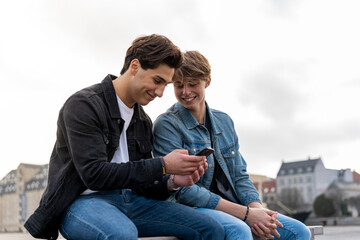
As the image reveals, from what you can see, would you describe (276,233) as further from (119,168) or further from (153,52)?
(153,52)

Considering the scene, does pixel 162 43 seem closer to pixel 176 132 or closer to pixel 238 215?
pixel 176 132

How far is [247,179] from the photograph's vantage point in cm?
305

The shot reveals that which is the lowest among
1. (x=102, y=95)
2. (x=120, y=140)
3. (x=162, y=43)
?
(x=120, y=140)

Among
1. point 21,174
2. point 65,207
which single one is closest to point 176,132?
point 65,207

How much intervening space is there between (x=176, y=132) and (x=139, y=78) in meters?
0.57

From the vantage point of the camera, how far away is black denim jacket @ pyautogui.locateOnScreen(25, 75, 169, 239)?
6.75 feet

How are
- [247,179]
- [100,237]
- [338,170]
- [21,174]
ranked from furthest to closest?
[21,174] < [338,170] < [247,179] < [100,237]

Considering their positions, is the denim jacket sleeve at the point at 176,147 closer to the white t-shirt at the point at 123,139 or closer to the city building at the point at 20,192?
the white t-shirt at the point at 123,139

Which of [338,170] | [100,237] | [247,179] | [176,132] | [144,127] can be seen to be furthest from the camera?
[338,170]

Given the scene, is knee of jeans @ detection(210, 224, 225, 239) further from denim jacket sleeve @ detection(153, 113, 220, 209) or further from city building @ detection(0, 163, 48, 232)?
city building @ detection(0, 163, 48, 232)

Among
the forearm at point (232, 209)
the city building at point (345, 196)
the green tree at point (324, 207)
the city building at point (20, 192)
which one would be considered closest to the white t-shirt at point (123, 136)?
the forearm at point (232, 209)

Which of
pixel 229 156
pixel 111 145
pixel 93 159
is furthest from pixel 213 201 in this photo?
pixel 93 159

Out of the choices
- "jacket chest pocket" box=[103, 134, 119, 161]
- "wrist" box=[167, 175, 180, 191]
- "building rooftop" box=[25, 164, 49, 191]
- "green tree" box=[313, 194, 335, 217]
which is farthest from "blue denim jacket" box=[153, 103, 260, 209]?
"building rooftop" box=[25, 164, 49, 191]

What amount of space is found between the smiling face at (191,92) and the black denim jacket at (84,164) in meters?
0.66
